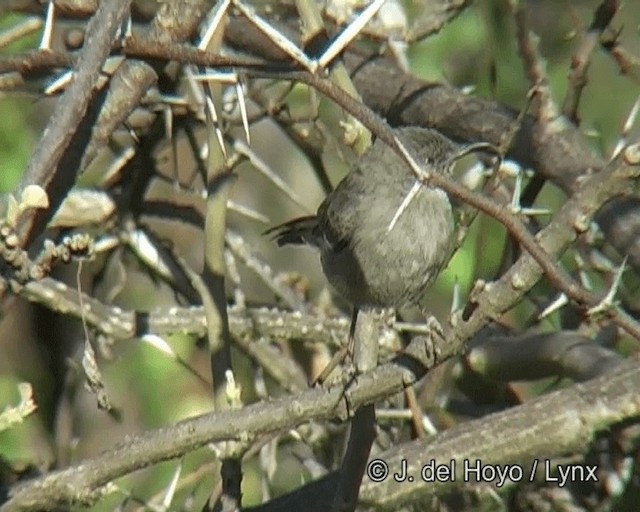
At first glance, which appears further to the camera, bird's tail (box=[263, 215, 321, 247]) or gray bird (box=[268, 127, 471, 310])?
bird's tail (box=[263, 215, 321, 247])

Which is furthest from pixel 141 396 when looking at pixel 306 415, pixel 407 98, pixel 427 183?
pixel 427 183

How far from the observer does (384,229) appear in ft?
14.2

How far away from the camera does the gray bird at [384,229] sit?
4059 millimetres

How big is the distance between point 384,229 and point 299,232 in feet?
1.51

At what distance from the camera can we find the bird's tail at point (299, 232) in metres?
4.59

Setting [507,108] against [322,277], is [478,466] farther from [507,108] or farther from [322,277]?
[322,277]

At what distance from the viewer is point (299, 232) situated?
4672mm

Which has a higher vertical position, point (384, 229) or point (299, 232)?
point (384, 229)

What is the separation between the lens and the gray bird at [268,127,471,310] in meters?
4.06

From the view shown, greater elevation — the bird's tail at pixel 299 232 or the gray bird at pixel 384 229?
the gray bird at pixel 384 229

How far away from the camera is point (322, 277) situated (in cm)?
526

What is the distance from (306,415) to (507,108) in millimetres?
1836

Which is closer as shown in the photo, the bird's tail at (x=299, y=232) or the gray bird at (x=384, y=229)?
the gray bird at (x=384, y=229)

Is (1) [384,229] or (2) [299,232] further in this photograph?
(2) [299,232]
